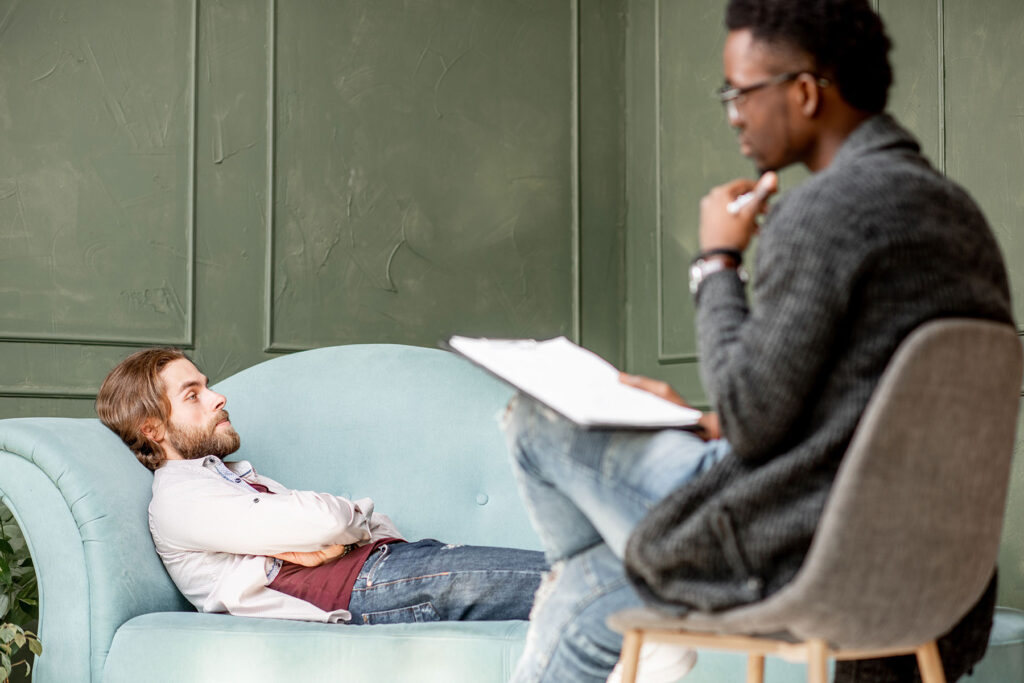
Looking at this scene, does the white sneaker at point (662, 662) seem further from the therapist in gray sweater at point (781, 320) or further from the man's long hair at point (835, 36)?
the man's long hair at point (835, 36)

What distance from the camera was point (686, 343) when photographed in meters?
3.88

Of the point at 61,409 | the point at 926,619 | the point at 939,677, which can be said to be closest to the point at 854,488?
the point at 926,619

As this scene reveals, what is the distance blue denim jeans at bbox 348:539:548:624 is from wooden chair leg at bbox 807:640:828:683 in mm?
968

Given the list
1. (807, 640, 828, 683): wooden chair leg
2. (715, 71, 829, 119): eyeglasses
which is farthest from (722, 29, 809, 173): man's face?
(807, 640, 828, 683): wooden chair leg

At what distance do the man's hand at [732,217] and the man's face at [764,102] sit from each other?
0.03 metres

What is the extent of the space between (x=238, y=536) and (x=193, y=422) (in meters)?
0.38

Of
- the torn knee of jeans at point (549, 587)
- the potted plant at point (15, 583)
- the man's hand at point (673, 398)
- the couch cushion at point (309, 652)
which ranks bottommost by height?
the potted plant at point (15, 583)

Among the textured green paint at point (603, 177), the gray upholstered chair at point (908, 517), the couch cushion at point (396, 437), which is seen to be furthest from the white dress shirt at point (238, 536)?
the textured green paint at point (603, 177)

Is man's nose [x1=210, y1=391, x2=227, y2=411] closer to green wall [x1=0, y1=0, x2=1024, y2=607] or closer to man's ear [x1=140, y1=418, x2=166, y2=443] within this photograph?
man's ear [x1=140, y1=418, x2=166, y2=443]

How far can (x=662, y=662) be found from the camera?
56.5 inches

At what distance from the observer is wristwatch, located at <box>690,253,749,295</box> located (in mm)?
1160

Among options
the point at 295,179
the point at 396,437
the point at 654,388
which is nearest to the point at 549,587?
the point at 654,388

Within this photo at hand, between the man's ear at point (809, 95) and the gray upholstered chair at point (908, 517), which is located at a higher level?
the man's ear at point (809, 95)

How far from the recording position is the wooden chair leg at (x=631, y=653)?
117cm
